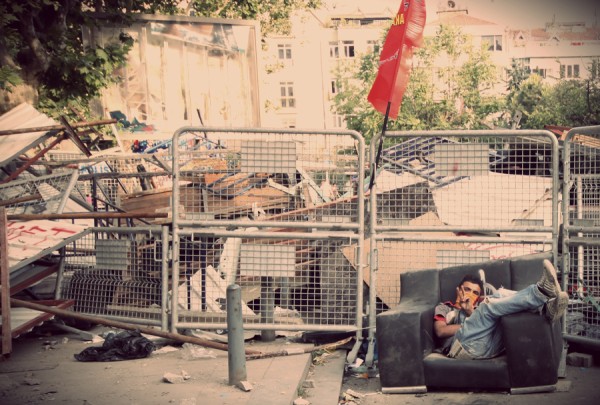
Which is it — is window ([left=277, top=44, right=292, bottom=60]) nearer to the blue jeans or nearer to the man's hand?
the man's hand

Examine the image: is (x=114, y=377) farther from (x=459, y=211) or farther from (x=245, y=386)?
(x=459, y=211)

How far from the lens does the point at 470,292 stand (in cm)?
696

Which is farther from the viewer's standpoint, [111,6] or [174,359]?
[111,6]

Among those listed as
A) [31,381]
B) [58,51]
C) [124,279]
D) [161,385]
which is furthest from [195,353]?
[58,51]

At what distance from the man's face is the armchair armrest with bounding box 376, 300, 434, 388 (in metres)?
0.44

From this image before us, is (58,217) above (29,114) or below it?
below

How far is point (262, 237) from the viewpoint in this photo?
800 cm

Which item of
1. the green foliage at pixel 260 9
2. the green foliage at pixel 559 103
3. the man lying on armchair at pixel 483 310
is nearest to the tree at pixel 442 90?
the green foliage at pixel 559 103

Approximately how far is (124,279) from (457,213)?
11.7 feet

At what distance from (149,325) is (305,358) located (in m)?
1.91

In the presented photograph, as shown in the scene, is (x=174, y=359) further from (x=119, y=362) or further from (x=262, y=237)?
(x=262, y=237)

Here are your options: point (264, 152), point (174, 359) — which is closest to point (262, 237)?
point (264, 152)

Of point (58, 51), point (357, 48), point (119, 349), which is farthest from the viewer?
point (357, 48)

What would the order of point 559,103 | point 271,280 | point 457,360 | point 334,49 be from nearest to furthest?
point 457,360
point 271,280
point 559,103
point 334,49
